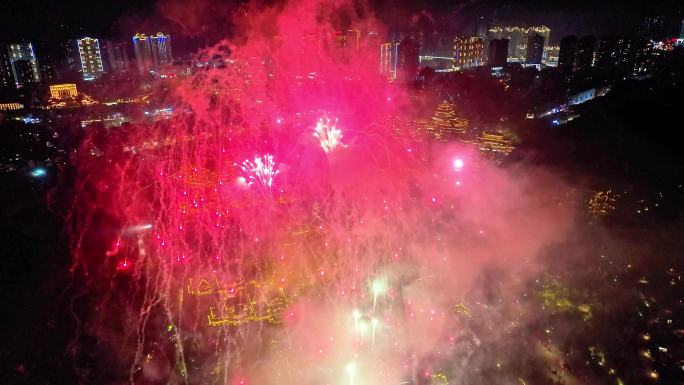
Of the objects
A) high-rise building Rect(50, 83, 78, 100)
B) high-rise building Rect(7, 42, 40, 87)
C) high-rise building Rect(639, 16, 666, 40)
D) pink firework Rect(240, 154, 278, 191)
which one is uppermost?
high-rise building Rect(639, 16, 666, 40)

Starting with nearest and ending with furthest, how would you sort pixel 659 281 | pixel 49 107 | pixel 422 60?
pixel 659 281 → pixel 49 107 → pixel 422 60

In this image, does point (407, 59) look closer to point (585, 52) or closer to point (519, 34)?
point (585, 52)

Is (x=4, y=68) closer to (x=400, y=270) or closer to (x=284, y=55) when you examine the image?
(x=284, y=55)

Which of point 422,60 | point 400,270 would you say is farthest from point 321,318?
point 422,60

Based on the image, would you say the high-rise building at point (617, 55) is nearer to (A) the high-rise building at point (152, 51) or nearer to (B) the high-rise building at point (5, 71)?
(A) the high-rise building at point (152, 51)

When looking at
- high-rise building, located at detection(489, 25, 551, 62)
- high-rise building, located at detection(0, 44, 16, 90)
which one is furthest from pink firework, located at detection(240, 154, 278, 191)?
high-rise building, located at detection(489, 25, 551, 62)

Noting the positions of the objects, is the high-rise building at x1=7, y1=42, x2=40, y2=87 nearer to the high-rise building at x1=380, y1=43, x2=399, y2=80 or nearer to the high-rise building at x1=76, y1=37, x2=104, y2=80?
the high-rise building at x1=76, y1=37, x2=104, y2=80
